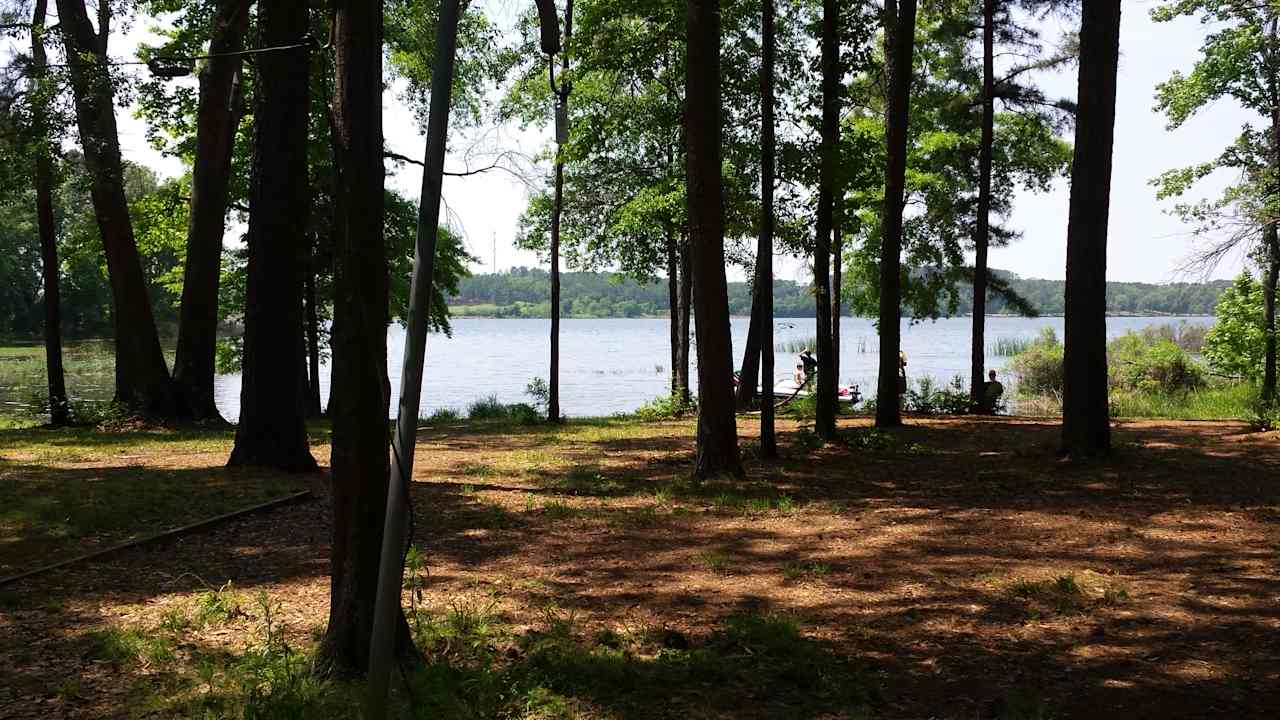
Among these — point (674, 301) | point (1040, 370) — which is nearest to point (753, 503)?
point (674, 301)

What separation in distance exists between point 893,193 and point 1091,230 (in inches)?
188

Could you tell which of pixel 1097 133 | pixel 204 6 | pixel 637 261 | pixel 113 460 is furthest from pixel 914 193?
pixel 113 460

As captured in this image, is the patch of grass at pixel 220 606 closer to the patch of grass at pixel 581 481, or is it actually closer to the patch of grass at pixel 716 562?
the patch of grass at pixel 716 562

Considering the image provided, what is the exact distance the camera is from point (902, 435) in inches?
604

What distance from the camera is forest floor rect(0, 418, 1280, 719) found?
15.4ft

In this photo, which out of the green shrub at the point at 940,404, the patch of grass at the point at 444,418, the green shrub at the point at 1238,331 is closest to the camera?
the green shrub at the point at 940,404

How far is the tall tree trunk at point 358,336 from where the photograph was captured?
4180 millimetres

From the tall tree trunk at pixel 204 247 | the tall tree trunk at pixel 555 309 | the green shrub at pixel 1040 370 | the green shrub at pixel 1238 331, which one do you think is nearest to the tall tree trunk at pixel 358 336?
the tall tree trunk at pixel 204 247

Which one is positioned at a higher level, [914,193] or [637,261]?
[914,193]

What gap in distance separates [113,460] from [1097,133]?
1317cm

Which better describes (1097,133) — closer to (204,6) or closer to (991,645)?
(991,645)

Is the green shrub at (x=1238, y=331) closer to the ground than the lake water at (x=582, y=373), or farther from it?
farther from it

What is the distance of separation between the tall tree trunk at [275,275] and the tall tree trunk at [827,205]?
688cm

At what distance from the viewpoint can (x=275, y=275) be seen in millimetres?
11023
